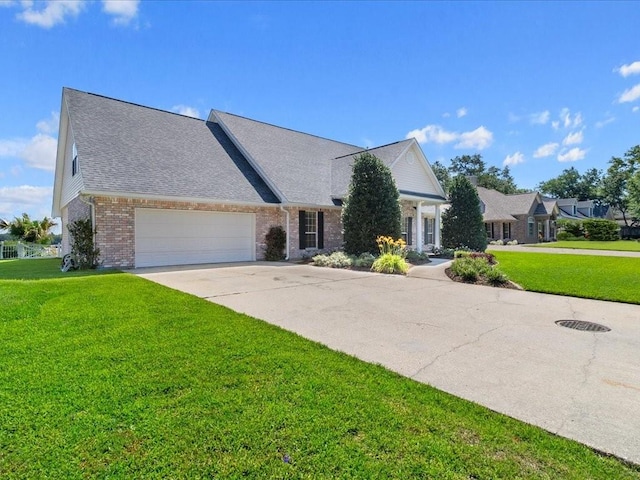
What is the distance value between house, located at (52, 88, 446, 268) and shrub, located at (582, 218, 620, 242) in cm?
2907

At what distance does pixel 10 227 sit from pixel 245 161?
22020 mm

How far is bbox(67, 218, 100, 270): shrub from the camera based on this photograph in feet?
36.8

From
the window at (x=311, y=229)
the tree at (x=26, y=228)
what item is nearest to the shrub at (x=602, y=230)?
the window at (x=311, y=229)

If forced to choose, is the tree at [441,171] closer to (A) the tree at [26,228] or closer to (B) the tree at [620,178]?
(B) the tree at [620,178]

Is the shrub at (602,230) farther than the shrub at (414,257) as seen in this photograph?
Yes

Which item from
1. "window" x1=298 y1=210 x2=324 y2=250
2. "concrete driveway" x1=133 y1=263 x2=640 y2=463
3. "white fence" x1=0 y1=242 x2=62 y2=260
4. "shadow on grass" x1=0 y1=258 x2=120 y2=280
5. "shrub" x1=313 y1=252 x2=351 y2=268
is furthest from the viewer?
"white fence" x1=0 y1=242 x2=62 y2=260

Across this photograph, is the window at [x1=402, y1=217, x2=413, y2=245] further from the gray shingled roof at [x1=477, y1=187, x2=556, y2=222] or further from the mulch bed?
the gray shingled roof at [x1=477, y1=187, x2=556, y2=222]

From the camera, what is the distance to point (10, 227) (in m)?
26.0

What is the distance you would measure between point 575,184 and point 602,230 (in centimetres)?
3169

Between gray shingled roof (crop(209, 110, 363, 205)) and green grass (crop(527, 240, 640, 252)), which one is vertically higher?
gray shingled roof (crop(209, 110, 363, 205))

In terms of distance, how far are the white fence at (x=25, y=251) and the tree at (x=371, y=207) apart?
21.5 meters

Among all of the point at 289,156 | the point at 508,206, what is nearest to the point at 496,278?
the point at 289,156

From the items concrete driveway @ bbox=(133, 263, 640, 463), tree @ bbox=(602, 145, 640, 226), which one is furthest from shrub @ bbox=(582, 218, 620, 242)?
concrete driveway @ bbox=(133, 263, 640, 463)

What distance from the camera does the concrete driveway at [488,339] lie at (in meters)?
2.99
